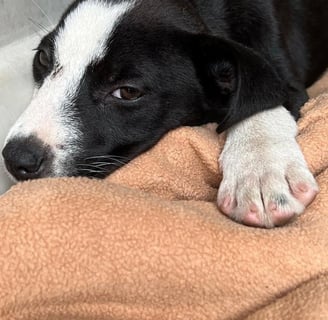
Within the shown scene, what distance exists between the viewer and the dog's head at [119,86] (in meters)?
1.64

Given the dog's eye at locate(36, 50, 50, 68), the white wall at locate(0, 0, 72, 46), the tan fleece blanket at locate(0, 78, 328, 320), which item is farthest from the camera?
the white wall at locate(0, 0, 72, 46)

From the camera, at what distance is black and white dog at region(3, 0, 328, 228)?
1.60 metres

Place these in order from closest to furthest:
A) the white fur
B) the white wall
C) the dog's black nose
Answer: the dog's black nose, the white fur, the white wall

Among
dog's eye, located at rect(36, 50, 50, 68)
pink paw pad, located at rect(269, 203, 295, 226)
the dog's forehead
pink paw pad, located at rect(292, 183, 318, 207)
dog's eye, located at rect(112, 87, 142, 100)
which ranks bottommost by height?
pink paw pad, located at rect(292, 183, 318, 207)

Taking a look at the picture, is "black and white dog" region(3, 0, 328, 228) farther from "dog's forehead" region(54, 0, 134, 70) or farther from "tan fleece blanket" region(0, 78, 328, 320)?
"tan fleece blanket" region(0, 78, 328, 320)

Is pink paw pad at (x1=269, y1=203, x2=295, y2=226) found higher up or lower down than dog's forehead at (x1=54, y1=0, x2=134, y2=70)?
lower down

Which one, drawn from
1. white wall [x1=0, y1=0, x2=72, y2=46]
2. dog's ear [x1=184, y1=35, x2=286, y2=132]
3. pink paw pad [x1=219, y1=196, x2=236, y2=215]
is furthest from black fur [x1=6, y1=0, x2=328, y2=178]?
white wall [x1=0, y1=0, x2=72, y2=46]

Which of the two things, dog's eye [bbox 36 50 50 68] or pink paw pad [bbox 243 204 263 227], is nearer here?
pink paw pad [bbox 243 204 263 227]

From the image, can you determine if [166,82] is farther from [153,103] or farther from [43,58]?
[43,58]

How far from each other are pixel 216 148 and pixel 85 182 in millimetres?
408

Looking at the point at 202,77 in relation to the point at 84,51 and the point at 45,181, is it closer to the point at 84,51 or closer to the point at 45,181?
the point at 84,51

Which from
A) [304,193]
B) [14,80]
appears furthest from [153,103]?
[14,80]

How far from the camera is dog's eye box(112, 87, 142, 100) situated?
5.57 feet

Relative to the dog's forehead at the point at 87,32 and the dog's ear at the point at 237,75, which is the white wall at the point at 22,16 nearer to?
the dog's forehead at the point at 87,32
